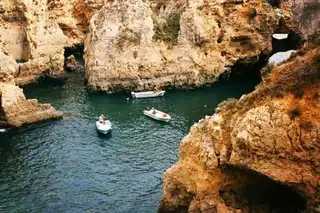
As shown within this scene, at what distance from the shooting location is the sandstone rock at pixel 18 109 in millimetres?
49469

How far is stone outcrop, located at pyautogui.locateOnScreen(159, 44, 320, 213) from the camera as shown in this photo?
2123 centimetres

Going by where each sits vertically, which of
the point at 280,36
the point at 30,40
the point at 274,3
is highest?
the point at 274,3

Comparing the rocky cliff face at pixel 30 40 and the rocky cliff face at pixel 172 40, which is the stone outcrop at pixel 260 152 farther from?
the rocky cliff face at pixel 30 40

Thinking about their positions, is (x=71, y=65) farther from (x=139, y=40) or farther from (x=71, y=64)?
(x=139, y=40)

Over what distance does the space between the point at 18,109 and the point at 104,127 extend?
898 centimetres

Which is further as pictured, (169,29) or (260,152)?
(169,29)

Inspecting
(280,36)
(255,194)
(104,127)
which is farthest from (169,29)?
(255,194)

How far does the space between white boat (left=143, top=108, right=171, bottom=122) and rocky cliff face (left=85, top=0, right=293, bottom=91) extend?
8.01 meters

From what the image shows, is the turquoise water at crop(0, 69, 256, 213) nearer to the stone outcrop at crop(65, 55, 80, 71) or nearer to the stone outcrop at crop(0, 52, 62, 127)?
the stone outcrop at crop(0, 52, 62, 127)

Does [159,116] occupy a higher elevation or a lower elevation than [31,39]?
lower

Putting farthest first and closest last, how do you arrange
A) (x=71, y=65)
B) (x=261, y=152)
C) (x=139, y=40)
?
1. (x=71, y=65)
2. (x=139, y=40)
3. (x=261, y=152)

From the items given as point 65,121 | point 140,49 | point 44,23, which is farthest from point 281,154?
point 44,23

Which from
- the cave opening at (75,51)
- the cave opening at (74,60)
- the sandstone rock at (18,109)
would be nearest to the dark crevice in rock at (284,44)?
the cave opening at (74,60)

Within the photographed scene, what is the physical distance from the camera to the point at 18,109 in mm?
50625
